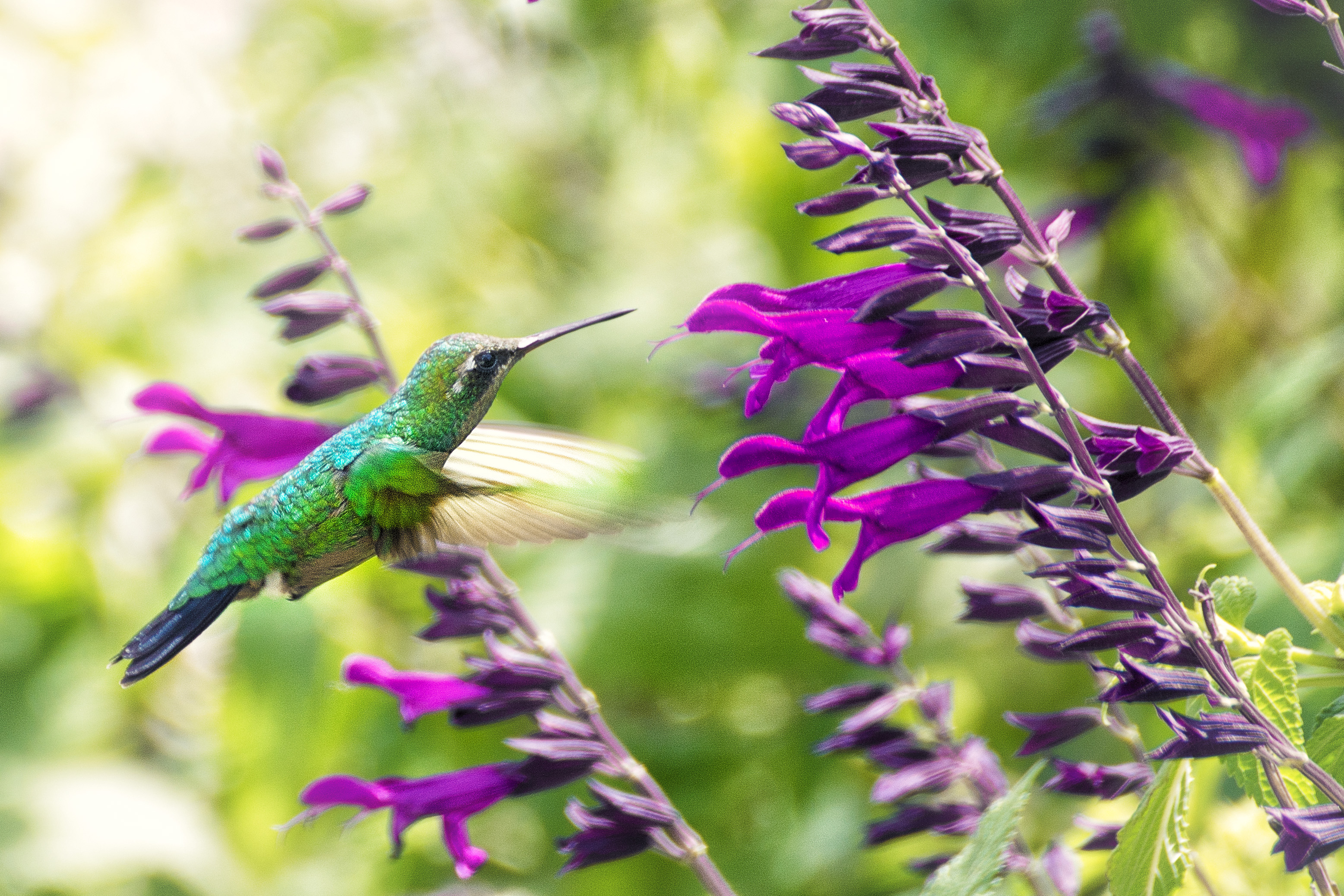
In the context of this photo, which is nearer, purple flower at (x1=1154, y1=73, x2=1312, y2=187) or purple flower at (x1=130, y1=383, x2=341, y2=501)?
purple flower at (x1=130, y1=383, x2=341, y2=501)

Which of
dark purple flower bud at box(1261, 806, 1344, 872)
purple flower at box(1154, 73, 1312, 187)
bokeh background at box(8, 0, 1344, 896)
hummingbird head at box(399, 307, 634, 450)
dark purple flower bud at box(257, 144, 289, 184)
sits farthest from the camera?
purple flower at box(1154, 73, 1312, 187)

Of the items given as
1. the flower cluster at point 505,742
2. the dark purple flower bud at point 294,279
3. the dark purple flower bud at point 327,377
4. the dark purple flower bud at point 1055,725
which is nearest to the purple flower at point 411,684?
the flower cluster at point 505,742

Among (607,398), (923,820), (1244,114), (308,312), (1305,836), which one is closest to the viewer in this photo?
(1305,836)

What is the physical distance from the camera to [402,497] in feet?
3.09

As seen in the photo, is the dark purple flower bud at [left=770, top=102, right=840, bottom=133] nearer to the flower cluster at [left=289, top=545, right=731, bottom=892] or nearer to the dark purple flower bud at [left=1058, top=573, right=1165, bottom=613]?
the dark purple flower bud at [left=1058, top=573, right=1165, bottom=613]

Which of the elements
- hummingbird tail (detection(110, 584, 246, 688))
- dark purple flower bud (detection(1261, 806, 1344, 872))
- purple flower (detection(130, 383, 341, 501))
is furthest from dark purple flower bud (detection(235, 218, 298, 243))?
dark purple flower bud (detection(1261, 806, 1344, 872))

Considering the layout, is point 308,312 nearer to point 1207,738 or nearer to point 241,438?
point 241,438

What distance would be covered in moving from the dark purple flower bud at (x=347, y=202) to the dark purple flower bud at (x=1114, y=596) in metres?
0.69

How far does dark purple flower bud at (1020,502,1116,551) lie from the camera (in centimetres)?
63

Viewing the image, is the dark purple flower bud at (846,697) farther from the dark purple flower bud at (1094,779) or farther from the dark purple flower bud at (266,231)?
the dark purple flower bud at (266,231)

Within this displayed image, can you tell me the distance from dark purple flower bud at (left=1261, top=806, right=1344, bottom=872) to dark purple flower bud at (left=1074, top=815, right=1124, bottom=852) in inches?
7.9

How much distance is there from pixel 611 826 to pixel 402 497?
304 millimetres

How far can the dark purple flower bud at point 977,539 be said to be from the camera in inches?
29.9

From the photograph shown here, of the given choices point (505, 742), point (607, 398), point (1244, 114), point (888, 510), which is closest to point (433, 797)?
point (505, 742)
